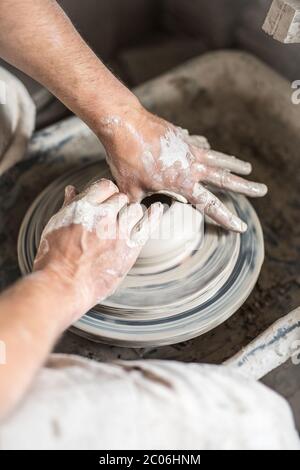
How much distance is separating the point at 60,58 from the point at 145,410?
83 cm

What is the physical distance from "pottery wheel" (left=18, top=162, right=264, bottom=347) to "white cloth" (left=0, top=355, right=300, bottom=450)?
0.29 metres

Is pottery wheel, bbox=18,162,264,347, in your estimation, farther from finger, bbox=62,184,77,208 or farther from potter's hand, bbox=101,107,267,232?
finger, bbox=62,184,77,208

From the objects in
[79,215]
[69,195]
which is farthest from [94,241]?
[69,195]

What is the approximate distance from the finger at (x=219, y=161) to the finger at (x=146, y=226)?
0.73 feet

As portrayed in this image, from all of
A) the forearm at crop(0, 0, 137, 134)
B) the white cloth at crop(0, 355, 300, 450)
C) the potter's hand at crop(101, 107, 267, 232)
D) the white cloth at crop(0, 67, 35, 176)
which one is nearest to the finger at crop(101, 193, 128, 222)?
the potter's hand at crop(101, 107, 267, 232)

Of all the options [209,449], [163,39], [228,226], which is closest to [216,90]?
[228,226]

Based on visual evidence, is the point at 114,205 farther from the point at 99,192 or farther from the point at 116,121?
the point at 116,121

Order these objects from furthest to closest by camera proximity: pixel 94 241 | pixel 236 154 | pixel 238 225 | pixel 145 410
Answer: pixel 236 154, pixel 238 225, pixel 94 241, pixel 145 410

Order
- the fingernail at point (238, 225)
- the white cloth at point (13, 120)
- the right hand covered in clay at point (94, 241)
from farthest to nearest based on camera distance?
the white cloth at point (13, 120), the fingernail at point (238, 225), the right hand covered in clay at point (94, 241)

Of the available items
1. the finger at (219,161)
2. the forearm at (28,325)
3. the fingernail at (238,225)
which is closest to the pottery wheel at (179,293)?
the fingernail at (238,225)

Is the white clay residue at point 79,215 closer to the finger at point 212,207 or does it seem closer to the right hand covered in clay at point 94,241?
the right hand covered in clay at point 94,241

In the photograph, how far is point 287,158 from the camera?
177cm

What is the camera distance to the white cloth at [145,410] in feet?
2.83

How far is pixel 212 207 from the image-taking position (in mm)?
1350
